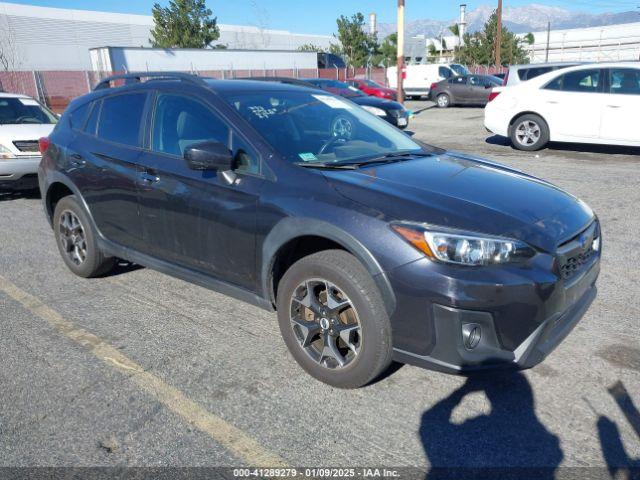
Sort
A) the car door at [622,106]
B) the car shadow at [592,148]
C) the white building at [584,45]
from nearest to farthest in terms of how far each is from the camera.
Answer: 1. the car door at [622,106]
2. the car shadow at [592,148]
3. the white building at [584,45]

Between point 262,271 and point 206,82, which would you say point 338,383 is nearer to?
point 262,271

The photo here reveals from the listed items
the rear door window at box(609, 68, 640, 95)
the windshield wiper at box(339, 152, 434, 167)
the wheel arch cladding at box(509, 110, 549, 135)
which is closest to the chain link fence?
the wheel arch cladding at box(509, 110, 549, 135)

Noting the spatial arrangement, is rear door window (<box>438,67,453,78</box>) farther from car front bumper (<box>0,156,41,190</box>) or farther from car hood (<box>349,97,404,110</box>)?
car front bumper (<box>0,156,41,190</box>)

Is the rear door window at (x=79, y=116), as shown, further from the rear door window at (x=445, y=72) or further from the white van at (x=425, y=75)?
the rear door window at (x=445, y=72)

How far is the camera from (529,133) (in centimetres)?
1102

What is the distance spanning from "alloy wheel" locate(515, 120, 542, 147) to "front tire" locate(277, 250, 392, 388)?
362 inches

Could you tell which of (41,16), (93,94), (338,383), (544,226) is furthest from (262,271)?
(41,16)

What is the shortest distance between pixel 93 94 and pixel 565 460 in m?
4.51

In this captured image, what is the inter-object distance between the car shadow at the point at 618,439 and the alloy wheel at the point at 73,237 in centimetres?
405

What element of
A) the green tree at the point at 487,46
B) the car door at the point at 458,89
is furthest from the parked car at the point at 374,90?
the green tree at the point at 487,46

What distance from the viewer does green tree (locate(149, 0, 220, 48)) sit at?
129 ft

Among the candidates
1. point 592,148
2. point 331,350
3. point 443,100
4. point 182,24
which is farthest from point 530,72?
point 182,24

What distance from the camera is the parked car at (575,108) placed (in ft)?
32.1

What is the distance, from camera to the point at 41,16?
167ft
